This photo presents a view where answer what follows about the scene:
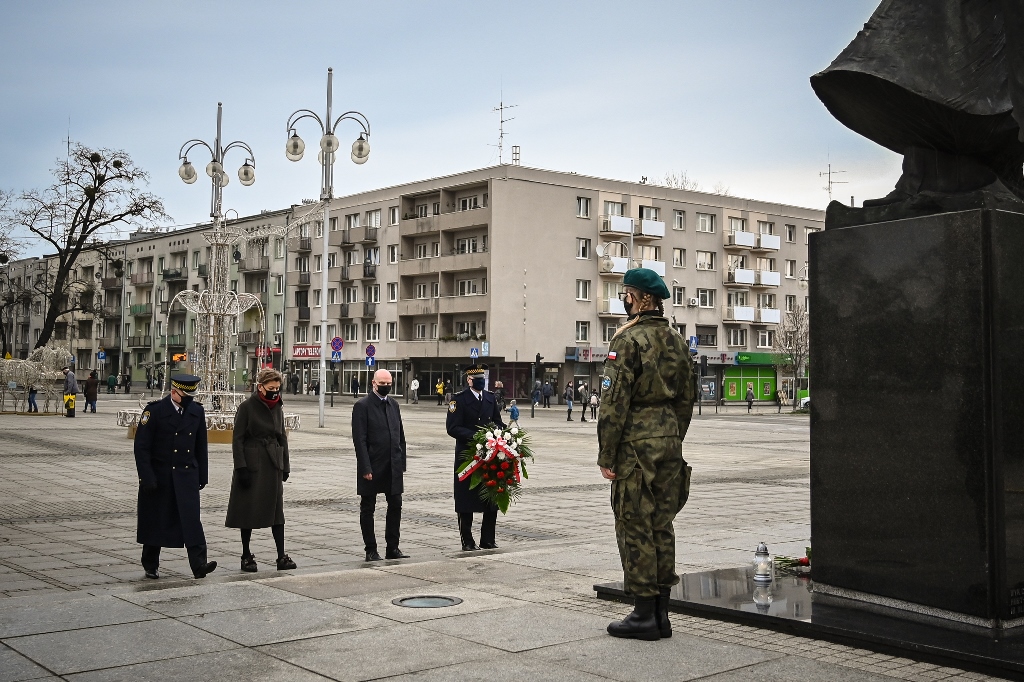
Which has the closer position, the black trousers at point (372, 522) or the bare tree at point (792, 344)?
the black trousers at point (372, 522)

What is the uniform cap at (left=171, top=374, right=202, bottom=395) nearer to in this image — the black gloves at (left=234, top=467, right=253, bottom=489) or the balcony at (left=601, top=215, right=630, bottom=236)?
the black gloves at (left=234, top=467, right=253, bottom=489)

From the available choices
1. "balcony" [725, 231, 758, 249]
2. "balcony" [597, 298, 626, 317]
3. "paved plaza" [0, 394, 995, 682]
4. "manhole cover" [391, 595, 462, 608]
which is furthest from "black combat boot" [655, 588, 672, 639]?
"balcony" [725, 231, 758, 249]

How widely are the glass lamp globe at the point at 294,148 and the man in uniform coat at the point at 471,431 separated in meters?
22.1

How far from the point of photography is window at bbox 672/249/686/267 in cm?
7375

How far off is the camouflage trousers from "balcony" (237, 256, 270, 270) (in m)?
81.3

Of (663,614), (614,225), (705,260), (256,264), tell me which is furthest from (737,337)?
(663,614)

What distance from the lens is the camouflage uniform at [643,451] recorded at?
5.95m

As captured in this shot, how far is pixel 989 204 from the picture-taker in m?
6.38

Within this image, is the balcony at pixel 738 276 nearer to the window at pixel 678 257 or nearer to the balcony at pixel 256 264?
the window at pixel 678 257

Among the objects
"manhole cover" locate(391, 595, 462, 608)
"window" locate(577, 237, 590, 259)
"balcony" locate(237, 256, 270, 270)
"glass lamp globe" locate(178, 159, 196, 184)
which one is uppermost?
"balcony" locate(237, 256, 270, 270)

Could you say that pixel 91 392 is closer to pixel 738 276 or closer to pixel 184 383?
pixel 184 383

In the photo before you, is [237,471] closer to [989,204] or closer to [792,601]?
[792,601]

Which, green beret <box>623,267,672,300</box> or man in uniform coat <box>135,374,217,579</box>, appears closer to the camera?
green beret <box>623,267,672,300</box>

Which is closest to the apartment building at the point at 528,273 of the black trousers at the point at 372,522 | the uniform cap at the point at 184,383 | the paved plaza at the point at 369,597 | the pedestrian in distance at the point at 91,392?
the pedestrian in distance at the point at 91,392
